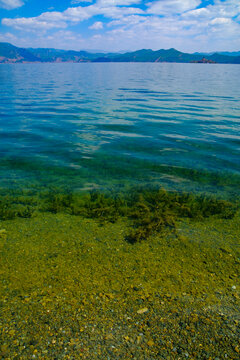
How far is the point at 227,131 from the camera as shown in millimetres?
18250

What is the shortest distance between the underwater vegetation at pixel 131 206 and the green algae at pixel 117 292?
0.53 m

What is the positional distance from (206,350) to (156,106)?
27.5 meters

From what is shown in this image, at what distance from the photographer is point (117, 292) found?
4879 mm

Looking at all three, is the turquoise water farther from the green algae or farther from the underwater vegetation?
the green algae

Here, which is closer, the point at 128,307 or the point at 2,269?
the point at 128,307

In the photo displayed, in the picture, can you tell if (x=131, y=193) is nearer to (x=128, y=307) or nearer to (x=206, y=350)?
(x=128, y=307)

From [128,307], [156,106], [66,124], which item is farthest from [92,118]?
[128,307]

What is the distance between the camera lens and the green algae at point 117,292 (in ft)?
12.3

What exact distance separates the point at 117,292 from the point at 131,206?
4.23m

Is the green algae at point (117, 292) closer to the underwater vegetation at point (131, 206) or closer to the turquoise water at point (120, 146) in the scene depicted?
the underwater vegetation at point (131, 206)

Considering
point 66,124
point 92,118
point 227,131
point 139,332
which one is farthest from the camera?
point 92,118

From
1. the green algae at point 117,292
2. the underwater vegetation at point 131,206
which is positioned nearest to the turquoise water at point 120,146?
the underwater vegetation at point 131,206

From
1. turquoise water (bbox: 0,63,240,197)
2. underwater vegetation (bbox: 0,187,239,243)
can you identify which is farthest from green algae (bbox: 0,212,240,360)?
turquoise water (bbox: 0,63,240,197)

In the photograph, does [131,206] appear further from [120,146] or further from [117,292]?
[120,146]
